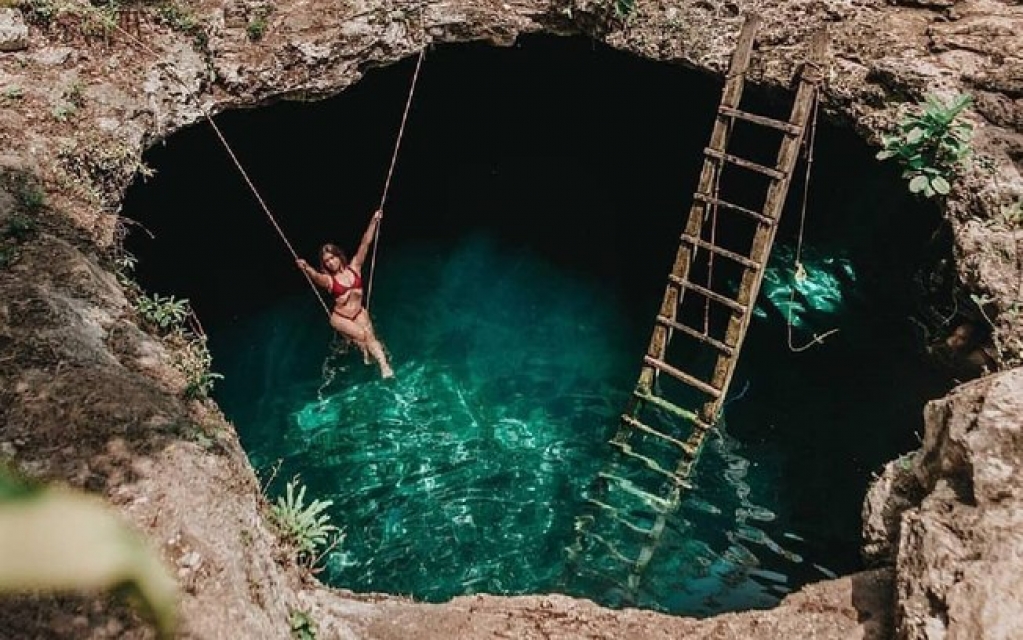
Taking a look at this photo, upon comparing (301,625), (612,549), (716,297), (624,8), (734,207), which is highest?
(624,8)

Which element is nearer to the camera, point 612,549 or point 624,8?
point 624,8

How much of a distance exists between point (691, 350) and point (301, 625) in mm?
6237

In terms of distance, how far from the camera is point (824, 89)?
620cm

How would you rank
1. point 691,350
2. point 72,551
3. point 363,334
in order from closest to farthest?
1. point 72,551
2. point 363,334
3. point 691,350

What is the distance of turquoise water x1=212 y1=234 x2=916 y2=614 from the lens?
23.2ft

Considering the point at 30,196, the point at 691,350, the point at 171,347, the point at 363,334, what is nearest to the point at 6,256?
the point at 30,196

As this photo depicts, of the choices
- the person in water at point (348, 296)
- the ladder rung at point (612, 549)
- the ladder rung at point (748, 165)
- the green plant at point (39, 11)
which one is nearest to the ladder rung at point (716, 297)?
the ladder rung at point (748, 165)

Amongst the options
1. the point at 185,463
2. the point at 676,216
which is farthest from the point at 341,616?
the point at 676,216

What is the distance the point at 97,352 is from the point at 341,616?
79.2 inches

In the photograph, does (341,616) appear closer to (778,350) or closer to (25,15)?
(25,15)

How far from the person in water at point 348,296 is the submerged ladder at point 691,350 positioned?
2.92 meters

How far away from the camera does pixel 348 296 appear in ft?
27.0

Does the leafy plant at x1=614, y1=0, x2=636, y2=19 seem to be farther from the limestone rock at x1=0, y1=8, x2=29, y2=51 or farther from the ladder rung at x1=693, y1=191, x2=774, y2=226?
the limestone rock at x1=0, y1=8, x2=29, y2=51

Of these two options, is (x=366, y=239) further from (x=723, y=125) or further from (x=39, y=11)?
(x=723, y=125)
